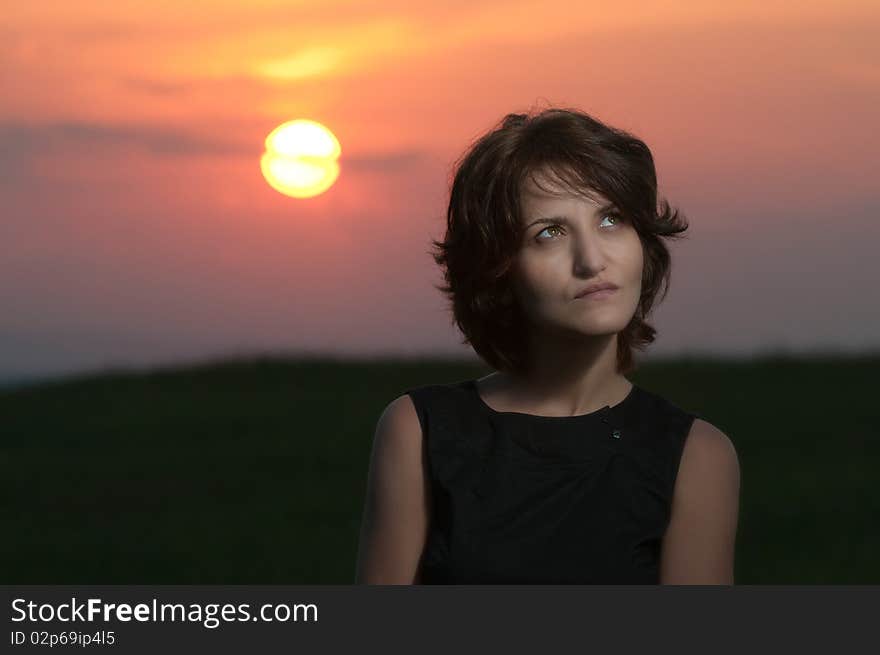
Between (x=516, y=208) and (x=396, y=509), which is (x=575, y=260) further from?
(x=396, y=509)

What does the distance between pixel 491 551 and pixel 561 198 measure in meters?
0.72

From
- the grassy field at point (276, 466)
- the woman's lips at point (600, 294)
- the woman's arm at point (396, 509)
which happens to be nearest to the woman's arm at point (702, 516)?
the woman's lips at point (600, 294)

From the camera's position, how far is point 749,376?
401 inches

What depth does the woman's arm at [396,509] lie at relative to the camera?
2.47m

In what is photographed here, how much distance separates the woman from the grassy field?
14.1 ft

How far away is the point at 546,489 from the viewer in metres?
2.50

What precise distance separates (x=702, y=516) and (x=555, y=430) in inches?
14.0

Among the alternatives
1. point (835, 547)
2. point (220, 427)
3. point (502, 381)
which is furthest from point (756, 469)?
point (502, 381)

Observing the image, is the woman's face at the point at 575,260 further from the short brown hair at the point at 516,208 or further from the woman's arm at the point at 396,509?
the woman's arm at the point at 396,509

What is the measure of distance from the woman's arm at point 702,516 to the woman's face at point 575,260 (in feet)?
1.11

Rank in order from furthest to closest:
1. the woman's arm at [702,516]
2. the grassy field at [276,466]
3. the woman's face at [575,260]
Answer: the grassy field at [276,466], the woman's arm at [702,516], the woman's face at [575,260]

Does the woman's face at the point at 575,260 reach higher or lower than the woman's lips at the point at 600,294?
higher

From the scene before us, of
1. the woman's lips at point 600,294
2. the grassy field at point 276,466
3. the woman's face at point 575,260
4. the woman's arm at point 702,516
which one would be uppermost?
the grassy field at point 276,466

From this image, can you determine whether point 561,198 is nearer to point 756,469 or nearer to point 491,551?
point 491,551
